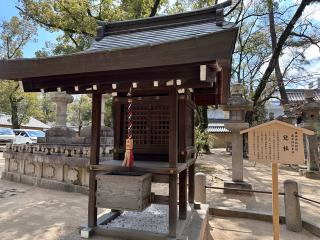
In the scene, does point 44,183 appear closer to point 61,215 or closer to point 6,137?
point 61,215

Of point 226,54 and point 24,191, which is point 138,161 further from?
point 24,191

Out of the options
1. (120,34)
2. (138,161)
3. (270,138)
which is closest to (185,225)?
(138,161)

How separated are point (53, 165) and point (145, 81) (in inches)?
261

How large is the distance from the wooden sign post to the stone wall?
5.05 m

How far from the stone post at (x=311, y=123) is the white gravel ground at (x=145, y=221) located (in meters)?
9.65

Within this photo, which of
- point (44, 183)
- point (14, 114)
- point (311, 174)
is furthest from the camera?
point (14, 114)

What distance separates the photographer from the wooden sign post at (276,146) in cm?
382

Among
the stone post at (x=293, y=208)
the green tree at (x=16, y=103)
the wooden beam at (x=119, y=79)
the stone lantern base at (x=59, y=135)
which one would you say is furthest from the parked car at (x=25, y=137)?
the stone post at (x=293, y=208)

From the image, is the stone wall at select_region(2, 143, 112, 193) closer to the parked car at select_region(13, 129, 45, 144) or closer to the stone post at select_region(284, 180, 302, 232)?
the stone post at select_region(284, 180, 302, 232)

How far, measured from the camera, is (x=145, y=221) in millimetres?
4617

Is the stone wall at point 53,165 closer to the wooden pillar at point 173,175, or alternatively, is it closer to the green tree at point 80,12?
the wooden pillar at point 173,175

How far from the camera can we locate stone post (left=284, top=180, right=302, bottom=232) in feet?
18.1

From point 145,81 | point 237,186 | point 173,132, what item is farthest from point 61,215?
point 237,186

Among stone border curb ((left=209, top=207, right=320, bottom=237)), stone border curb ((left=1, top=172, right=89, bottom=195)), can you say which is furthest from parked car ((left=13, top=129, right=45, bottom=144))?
stone border curb ((left=209, top=207, right=320, bottom=237))
